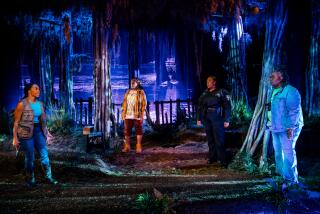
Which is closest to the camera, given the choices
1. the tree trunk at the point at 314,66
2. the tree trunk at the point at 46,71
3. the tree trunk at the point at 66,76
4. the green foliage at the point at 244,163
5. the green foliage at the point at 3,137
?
the green foliage at the point at 244,163

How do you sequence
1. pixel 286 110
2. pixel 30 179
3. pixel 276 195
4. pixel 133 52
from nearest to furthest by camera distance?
pixel 276 195 → pixel 286 110 → pixel 30 179 → pixel 133 52

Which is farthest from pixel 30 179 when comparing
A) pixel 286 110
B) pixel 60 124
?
pixel 60 124

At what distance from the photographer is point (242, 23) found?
17.4 meters

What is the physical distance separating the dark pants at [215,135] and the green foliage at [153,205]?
13.0 ft

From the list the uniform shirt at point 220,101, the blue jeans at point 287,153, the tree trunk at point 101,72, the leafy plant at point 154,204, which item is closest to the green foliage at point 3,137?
the tree trunk at point 101,72

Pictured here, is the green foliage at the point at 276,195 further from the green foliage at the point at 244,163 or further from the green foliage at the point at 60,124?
the green foliage at the point at 60,124

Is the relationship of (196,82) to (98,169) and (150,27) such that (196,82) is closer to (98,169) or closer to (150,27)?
(150,27)

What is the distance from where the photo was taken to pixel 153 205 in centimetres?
521

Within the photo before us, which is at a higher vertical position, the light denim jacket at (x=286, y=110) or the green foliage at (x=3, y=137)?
the light denim jacket at (x=286, y=110)

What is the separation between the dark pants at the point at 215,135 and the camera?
9078 millimetres

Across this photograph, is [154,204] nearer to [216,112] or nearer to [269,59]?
[216,112]

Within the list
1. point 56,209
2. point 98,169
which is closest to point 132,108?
point 98,169

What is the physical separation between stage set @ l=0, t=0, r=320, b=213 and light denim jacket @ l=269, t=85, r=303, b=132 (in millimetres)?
18

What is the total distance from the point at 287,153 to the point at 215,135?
7.99ft
